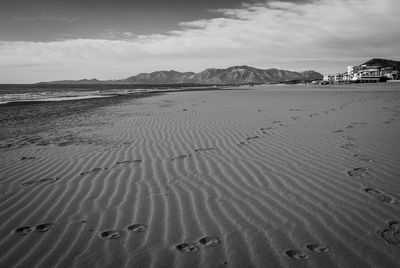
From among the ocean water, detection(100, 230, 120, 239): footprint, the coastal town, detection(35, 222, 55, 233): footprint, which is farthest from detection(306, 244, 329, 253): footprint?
the coastal town

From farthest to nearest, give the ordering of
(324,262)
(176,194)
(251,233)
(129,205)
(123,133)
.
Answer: (123,133) < (176,194) < (129,205) < (251,233) < (324,262)

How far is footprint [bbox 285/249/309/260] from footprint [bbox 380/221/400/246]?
2.87 ft

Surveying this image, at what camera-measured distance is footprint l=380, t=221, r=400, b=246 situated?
2.96 metres

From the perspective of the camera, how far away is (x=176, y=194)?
4340 millimetres

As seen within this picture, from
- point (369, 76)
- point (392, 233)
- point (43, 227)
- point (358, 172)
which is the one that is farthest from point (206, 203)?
point (369, 76)

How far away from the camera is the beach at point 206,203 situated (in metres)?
2.89

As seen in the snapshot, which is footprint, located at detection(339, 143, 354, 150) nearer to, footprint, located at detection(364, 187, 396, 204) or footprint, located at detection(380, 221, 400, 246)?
footprint, located at detection(364, 187, 396, 204)

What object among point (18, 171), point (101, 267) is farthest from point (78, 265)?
point (18, 171)

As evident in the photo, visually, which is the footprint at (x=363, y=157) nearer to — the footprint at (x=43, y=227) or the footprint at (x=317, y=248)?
the footprint at (x=317, y=248)

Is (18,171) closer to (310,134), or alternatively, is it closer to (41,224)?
(41,224)

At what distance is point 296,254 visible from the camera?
283 cm

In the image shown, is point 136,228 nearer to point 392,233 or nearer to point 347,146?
point 392,233

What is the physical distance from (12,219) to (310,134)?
6.93m

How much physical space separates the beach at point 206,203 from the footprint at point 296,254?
0.01 meters
